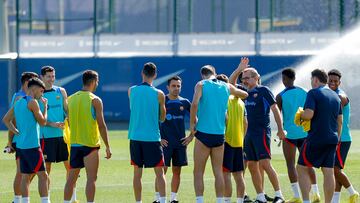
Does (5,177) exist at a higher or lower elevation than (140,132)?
lower

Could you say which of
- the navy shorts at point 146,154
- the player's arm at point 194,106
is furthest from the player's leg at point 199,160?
the navy shorts at point 146,154

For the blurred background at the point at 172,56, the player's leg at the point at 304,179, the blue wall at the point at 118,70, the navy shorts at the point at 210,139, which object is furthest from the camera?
the blue wall at the point at 118,70

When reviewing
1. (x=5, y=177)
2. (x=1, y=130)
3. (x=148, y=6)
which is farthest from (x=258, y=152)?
(x=148, y=6)

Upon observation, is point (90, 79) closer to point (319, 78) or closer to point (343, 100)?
point (319, 78)

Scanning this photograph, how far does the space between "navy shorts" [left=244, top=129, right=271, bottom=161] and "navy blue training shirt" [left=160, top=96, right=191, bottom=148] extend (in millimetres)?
1089

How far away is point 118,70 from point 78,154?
78.4 ft

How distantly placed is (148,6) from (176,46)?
47717mm

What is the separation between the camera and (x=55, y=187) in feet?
61.6

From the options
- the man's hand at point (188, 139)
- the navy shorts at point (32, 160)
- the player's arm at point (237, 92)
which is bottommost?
the navy shorts at point (32, 160)

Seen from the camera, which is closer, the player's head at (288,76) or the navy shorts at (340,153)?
the navy shorts at (340,153)

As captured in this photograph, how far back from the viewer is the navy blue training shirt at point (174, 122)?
657 inches

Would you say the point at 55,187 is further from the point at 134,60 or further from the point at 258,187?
the point at 134,60

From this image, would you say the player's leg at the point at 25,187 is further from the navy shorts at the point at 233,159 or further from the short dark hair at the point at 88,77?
the navy shorts at the point at 233,159

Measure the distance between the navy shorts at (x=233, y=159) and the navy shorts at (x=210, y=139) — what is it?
0.49m
